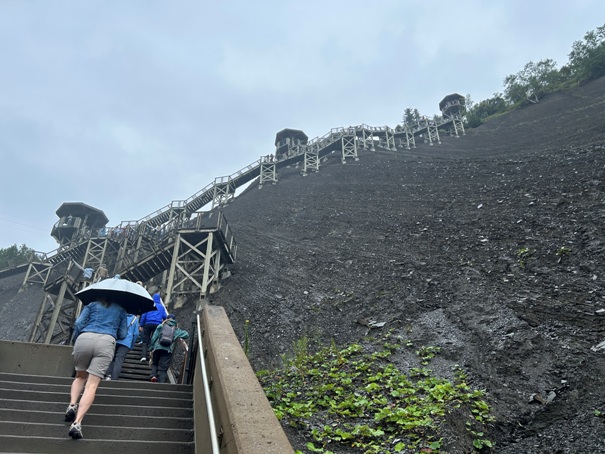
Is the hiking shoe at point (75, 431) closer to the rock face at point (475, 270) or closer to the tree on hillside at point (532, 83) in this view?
the rock face at point (475, 270)

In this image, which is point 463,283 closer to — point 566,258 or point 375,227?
point 566,258

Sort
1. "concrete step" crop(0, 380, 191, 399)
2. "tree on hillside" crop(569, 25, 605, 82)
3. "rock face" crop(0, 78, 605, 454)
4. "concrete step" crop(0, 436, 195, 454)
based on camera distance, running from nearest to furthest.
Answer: "concrete step" crop(0, 436, 195, 454) → "concrete step" crop(0, 380, 191, 399) → "rock face" crop(0, 78, 605, 454) → "tree on hillside" crop(569, 25, 605, 82)

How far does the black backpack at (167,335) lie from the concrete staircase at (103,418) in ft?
4.46

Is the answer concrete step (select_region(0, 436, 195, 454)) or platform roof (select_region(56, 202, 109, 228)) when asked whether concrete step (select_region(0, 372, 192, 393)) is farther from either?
platform roof (select_region(56, 202, 109, 228))

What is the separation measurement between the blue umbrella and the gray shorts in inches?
20.4

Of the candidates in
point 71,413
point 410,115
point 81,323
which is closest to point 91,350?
point 81,323

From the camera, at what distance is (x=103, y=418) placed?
13.3ft

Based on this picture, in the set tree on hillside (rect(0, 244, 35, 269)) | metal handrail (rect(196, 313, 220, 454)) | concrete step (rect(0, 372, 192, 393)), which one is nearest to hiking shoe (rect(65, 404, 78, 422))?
metal handrail (rect(196, 313, 220, 454))

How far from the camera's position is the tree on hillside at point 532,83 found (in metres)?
39.0

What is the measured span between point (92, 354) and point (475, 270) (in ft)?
31.8

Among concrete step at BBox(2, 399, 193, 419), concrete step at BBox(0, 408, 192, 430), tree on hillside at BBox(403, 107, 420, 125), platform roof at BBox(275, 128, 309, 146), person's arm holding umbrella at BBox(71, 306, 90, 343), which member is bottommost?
concrete step at BBox(0, 408, 192, 430)

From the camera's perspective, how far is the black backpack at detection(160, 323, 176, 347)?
6.64 m

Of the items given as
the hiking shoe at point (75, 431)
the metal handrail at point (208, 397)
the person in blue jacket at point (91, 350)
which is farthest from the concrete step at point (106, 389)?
the hiking shoe at point (75, 431)

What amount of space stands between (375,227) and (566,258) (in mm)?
7990
